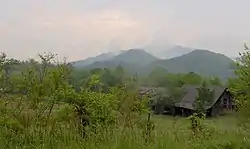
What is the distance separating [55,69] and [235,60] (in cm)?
427

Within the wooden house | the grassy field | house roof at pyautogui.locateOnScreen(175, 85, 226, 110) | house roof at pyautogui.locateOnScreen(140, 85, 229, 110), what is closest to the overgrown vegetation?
the grassy field

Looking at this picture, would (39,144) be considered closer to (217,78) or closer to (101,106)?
(101,106)

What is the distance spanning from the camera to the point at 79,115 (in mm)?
7539

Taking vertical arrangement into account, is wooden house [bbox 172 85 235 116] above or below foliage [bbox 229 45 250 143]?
below

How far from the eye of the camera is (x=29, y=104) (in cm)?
730

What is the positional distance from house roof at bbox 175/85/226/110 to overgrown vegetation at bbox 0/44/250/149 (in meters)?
18.5

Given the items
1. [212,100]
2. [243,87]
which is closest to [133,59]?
[212,100]

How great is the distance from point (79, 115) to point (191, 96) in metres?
25.5

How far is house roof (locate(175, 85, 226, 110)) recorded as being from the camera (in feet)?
92.4

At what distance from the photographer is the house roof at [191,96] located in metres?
28.2

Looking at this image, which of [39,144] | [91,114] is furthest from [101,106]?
[39,144]

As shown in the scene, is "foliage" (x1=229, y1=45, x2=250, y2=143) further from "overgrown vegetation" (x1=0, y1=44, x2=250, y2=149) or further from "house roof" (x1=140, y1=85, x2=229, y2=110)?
"house roof" (x1=140, y1=85, x2=229, y2=110)

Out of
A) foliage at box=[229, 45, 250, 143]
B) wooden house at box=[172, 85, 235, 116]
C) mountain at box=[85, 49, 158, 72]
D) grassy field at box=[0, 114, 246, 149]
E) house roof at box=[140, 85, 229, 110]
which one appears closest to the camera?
grassy field at box=[0, 114, 246, 149]

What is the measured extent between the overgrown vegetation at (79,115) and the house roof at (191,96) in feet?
60.8
